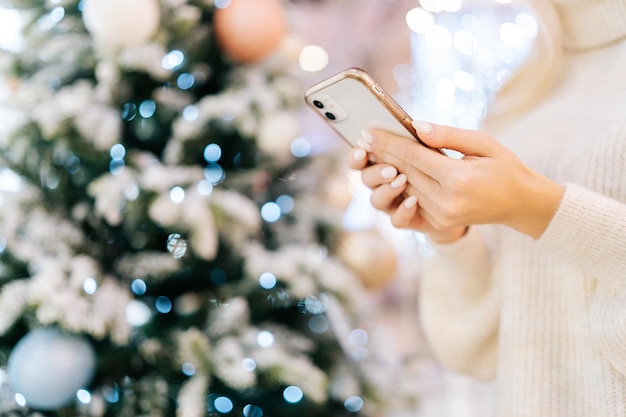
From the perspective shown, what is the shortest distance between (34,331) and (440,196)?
0.66 metres

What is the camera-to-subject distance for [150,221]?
94 centimetres

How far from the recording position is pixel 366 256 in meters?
1.24

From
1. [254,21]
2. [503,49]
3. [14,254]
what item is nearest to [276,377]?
[14,254]

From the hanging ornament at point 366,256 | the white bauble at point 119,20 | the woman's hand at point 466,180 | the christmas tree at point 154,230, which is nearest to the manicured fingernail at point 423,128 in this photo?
the woman's hand at point 466,180

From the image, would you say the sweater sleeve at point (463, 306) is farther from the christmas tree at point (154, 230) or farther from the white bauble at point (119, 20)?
the white bauble at point (119, 20)

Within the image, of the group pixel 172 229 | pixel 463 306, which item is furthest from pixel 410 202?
pixel 172 229

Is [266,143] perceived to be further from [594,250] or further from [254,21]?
[594,250]

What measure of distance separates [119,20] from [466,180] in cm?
66

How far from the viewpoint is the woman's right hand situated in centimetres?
59

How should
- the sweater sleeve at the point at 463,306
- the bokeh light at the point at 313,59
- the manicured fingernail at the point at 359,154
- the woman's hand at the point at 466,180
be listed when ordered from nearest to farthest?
1. the woman's hand at the point at 466,180
2. the manicured fingernail at the point at 359,154
3. the sweater sleeve at the point at 463,306
4. the bokeh light at the point at 313,59

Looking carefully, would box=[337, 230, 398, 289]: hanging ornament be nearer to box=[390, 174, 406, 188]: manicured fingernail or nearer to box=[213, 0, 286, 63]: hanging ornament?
box=[213, 0, 286, 63]: hanging ornament

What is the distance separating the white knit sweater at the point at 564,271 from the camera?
0.55 metres

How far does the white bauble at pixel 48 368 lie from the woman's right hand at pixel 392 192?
1.79ft

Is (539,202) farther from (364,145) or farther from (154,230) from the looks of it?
(154,230)
